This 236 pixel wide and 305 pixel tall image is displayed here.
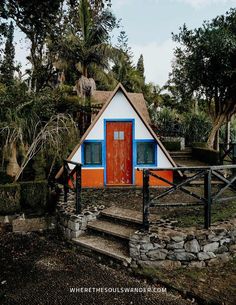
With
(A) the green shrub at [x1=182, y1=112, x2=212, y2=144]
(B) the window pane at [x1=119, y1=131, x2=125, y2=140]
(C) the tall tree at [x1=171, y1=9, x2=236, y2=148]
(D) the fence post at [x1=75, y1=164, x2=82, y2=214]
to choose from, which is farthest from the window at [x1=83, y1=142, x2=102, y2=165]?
(A) the green shrub at [x1=182, y1=112, x2=212, y2=144]

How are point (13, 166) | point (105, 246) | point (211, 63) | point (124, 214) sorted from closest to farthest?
1. point (105, 246)
2. point (124, 214)
3. point (13, 166)
4. point (211, 63)

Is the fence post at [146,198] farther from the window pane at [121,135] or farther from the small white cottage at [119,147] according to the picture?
the window pane at [121,135]

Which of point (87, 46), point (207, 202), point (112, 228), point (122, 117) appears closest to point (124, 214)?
point (112, 228)

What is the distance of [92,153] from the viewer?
10547mm

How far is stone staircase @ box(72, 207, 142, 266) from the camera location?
6.18 m

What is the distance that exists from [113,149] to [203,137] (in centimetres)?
1453

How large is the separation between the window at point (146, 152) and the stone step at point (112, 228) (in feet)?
12.7

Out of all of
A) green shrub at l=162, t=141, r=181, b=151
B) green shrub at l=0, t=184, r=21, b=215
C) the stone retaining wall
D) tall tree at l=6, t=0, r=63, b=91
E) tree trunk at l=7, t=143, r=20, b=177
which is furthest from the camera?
green shrub at l=162, t=141, r=181, b=151

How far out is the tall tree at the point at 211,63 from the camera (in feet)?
49.3

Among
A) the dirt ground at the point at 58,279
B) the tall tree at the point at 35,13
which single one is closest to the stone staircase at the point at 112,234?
the dirt ground at the point at 58,279

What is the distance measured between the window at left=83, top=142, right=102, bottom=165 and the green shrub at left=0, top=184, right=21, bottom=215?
9.40ft

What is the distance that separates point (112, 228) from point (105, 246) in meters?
0.61

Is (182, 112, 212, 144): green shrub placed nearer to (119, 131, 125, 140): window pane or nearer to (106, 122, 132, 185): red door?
(106, 122, 132, 185): red door

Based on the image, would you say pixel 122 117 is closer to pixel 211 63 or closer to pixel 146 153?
pixel 146 153
